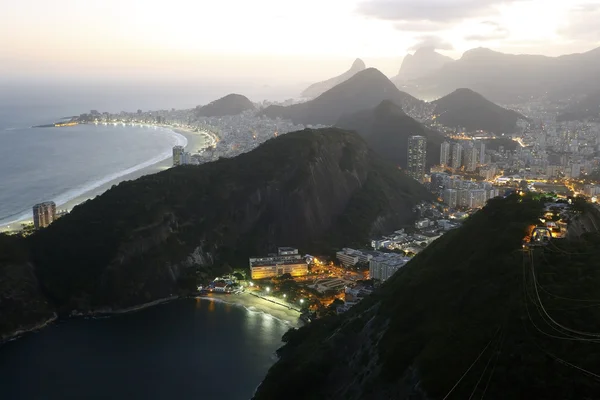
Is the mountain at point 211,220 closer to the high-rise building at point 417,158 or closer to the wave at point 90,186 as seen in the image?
the high-rise building at point 417,158

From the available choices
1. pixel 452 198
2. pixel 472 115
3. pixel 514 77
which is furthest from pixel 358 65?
pixel 452 198

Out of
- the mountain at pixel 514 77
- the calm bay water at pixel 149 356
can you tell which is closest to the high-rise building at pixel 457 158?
the calm bay water at pixel 149 356

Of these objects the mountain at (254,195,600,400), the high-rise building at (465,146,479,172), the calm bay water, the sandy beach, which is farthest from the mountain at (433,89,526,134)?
the calm bay water

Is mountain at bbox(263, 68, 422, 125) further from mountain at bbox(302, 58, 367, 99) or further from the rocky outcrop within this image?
mountain at bbox(302, 58, 367, 99)

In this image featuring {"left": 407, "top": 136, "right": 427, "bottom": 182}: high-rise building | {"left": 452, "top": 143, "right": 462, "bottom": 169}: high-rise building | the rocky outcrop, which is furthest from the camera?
{"left": 452, "top": 143, "right": 462, "bottom": 169}: high-rise building

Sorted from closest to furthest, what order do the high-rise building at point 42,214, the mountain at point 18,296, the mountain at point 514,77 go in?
the mountain at point 18,296 → the high-rise building at point 42,214 → the mountain at point 514,77
